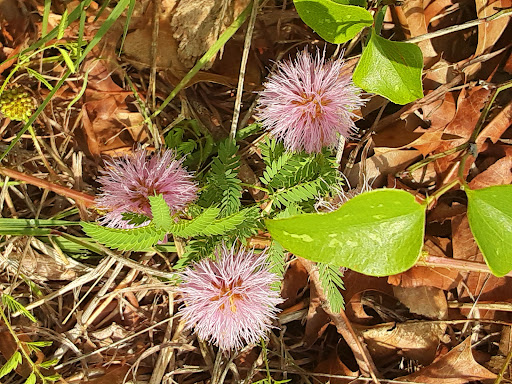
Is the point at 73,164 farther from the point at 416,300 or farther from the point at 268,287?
the point at 416,300

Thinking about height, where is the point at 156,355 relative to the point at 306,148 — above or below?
below

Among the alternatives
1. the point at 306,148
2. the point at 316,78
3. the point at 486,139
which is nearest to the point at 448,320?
the point at 486,139

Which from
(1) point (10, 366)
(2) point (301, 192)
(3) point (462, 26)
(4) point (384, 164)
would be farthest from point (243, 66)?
(1) point (10, 366)

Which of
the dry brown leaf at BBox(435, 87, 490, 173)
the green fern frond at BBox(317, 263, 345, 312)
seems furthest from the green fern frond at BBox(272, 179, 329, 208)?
the dry brown leaf at BBox(435, 87, 490, 173)

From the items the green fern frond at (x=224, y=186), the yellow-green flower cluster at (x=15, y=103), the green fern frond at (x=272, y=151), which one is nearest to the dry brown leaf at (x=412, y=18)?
the green fern frond at (x=272, y=151)

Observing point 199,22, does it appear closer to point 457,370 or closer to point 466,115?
point 466,115
